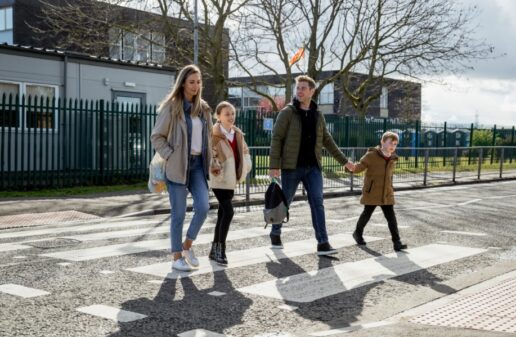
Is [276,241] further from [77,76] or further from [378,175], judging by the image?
[77,76]

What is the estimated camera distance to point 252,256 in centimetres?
740

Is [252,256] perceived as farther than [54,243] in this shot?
No

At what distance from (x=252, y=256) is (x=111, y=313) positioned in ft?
8.84

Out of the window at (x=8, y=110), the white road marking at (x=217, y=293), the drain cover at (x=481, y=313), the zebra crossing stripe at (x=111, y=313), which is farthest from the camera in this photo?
the window at (x=8, y=110)

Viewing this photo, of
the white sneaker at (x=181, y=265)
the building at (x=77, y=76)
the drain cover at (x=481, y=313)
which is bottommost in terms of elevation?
the white sneaker at (x=181, y=265)

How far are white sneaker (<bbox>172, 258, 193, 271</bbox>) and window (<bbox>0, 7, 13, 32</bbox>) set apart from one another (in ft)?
118

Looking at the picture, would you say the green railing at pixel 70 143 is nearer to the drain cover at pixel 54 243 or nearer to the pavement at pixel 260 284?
the pavement at pixel 260 284

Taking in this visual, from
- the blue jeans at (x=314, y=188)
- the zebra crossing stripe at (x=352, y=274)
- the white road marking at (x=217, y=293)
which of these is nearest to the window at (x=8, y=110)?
the blue jeans at (x=314, y=188)

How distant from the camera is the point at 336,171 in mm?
18734

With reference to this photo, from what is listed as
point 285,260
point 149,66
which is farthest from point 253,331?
point 149,66

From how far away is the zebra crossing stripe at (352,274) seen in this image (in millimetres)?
5684

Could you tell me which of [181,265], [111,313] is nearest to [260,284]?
[181,265]

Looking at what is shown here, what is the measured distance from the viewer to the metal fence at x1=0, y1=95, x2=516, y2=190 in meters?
16.2

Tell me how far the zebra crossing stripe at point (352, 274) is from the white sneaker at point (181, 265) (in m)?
0.84
